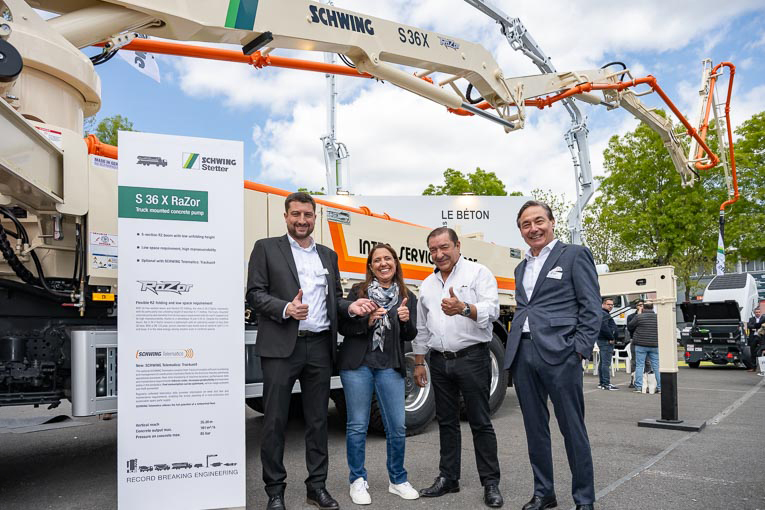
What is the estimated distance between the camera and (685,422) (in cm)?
705

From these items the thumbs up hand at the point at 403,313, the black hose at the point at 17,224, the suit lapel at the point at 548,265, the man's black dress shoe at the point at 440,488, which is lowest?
the man's black dress shoe at the point at 440,488

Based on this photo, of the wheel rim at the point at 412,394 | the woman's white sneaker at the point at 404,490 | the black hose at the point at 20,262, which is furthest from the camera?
the wheel rim at the point at 412,394

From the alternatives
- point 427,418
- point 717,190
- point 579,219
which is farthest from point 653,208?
point 427,418

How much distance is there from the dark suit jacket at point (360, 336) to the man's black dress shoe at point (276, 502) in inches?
36.1

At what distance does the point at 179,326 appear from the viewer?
389 cm

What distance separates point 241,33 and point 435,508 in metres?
4.13

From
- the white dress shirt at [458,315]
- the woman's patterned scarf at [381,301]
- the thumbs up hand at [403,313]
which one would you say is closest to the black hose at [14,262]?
the woman's patterned scarf at [381,301]

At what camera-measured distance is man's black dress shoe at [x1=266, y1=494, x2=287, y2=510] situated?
3.89 metres

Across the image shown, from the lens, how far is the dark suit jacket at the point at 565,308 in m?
3.79

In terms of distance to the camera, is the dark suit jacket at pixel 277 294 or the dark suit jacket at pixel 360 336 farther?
the dark suit jacket at pixel 360 336

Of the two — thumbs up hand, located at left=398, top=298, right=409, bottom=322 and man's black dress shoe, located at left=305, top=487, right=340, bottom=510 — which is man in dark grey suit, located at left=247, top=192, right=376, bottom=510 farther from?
thumbs up hand, located at left=398, top=298, right=409, bottom=322

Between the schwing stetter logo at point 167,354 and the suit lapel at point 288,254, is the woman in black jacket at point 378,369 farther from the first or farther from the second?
the schwing stetter logo at point 167,354

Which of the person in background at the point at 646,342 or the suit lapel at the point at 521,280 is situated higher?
the suit lapel at the point at 521,280

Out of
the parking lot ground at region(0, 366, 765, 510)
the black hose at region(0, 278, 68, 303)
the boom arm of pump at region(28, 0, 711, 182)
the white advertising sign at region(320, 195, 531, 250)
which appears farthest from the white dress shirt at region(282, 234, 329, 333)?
the white advertising sign at region(320, 195, 531, 250)
